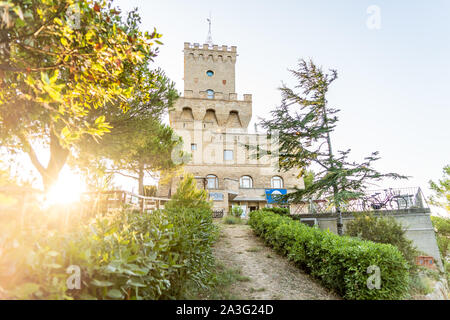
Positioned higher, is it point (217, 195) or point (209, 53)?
point (209, 53)

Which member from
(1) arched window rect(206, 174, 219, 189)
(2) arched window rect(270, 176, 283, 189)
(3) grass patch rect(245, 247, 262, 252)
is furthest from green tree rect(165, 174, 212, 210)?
(2) arched window rect(270, 176, 283, 189)

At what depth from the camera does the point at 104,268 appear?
1.69 meters

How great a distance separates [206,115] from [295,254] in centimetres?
2633

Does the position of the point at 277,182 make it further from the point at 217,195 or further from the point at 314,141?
the point at 314,141

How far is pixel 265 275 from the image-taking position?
607 cm

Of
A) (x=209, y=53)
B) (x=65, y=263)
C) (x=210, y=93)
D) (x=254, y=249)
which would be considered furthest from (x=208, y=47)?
(x=65, y=263)

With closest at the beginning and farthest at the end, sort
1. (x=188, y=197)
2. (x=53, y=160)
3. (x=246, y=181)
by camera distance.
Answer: (x=53, y=160), (x=188, y=197), (x=246, y=181)

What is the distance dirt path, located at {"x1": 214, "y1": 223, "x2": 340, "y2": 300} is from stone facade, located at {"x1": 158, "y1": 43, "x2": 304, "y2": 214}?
14.7 meters

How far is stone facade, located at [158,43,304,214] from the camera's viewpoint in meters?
26.4

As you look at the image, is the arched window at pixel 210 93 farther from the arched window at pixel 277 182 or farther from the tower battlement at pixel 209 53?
the arched window at pixel 277 182

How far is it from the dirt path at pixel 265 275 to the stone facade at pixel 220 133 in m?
14.7

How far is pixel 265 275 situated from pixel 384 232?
529cm

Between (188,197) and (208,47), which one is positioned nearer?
(188,197)
